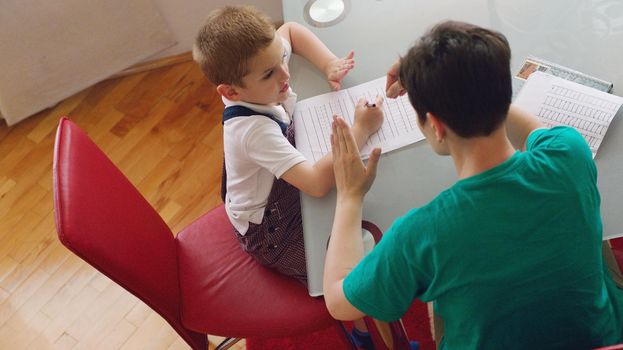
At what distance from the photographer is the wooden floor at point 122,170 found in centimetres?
199

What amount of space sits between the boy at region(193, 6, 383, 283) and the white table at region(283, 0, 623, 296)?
5 cm

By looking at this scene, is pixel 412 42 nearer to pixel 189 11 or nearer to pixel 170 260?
pixel 170 260

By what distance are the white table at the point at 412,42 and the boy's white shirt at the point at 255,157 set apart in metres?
0.08

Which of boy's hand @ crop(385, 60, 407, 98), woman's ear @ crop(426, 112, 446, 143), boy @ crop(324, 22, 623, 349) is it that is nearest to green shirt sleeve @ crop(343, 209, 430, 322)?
boy @ crop(324, 22, 623, 349)

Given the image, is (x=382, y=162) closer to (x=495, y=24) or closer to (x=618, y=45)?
(x=495, y=24)

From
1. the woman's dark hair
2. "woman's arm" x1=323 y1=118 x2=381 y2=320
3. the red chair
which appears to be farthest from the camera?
the red chair

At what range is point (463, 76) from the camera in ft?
2.70

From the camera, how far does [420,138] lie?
1.21m

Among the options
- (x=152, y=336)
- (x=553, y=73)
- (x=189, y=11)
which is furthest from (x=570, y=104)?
(x=189, y=11)

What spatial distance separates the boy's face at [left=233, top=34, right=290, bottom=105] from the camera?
1.22 metres

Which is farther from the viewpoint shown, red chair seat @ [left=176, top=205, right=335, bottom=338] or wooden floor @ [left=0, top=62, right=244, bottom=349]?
wooden floor @ [left=0, top=62, right=244, bottom=349]

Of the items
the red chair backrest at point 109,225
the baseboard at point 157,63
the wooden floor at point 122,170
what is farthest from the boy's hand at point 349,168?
the baseboard at point 157,63

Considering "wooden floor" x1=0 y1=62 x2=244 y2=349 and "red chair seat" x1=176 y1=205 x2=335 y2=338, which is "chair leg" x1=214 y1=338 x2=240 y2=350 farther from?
"red chair seat" x1=176 y1=205 x2=335 y2=338

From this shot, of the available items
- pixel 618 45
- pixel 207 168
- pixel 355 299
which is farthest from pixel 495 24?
pixel 207 168
